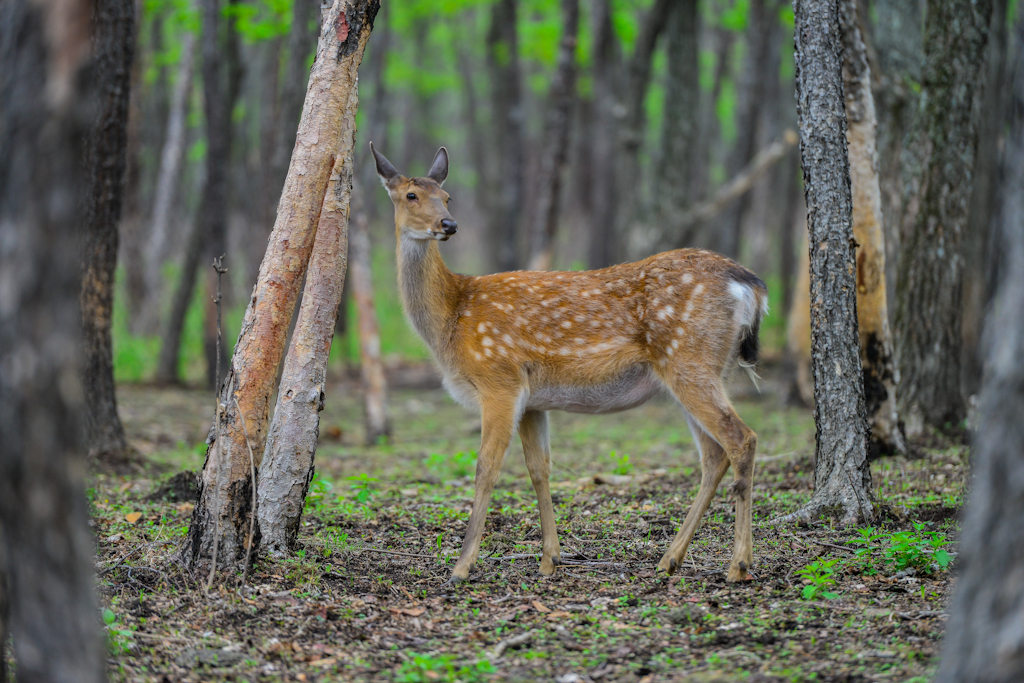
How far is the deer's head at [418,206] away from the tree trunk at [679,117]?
329 inches

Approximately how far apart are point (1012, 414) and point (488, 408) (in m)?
3.17

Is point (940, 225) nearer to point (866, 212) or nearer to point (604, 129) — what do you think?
point (866, 212)

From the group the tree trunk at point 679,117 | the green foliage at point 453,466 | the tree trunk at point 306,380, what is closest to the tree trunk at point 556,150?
the tree trunk at point 679,117

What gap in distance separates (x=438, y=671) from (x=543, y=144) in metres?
15.9

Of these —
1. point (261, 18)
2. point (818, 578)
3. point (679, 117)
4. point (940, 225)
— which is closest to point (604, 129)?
point (679, 117)

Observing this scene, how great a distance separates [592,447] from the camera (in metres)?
10.1

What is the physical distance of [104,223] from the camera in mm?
7961

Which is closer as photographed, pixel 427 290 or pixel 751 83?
pixel 427 290

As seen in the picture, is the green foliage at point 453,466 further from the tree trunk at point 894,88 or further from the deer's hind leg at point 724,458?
the tree trunk at point 894,88

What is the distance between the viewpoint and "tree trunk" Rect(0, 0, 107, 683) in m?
2.74

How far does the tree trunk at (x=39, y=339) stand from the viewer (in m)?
2.74

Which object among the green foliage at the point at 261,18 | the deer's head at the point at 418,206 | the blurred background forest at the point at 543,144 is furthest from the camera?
the green foliage at the point at 261,18

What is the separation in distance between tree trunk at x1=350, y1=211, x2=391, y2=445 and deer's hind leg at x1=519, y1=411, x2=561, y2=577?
519cm

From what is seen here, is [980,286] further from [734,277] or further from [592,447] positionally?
[734,277]
